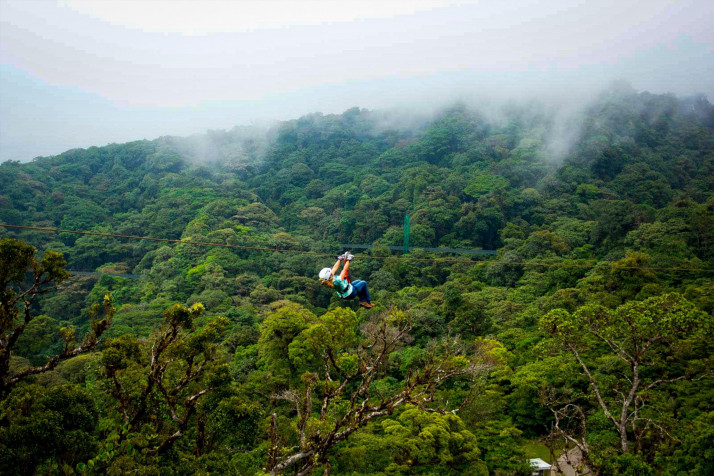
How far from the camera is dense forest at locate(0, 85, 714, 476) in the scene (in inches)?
349

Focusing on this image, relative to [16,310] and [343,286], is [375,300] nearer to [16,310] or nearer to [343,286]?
[343,286]

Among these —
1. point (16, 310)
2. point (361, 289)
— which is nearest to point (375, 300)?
point (361, 289)

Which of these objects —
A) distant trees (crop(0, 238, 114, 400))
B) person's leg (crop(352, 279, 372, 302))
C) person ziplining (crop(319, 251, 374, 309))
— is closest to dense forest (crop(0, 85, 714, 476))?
distant trees (crop(0, 238, 114, 400))

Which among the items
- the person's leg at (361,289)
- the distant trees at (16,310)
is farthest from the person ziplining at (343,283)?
the distant trees at (16,310)

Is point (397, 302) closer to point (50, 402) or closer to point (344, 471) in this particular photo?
point (344, 471)

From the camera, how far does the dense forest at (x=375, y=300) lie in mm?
8867

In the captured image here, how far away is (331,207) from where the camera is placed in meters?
55.0

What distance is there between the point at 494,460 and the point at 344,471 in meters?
4.28

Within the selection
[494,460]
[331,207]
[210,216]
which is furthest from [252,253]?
[494,460]

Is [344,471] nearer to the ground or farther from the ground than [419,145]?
nearer to the ground

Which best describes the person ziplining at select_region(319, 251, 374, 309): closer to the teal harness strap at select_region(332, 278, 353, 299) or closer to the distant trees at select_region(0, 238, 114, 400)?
the teal harness strap at select_region(332, 278, 353, 299)

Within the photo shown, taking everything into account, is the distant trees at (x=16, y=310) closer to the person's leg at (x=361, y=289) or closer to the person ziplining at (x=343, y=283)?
the person ziplining at (x=343, y=283)

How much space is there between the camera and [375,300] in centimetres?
3055

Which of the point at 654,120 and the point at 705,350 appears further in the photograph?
the point at 654,120
